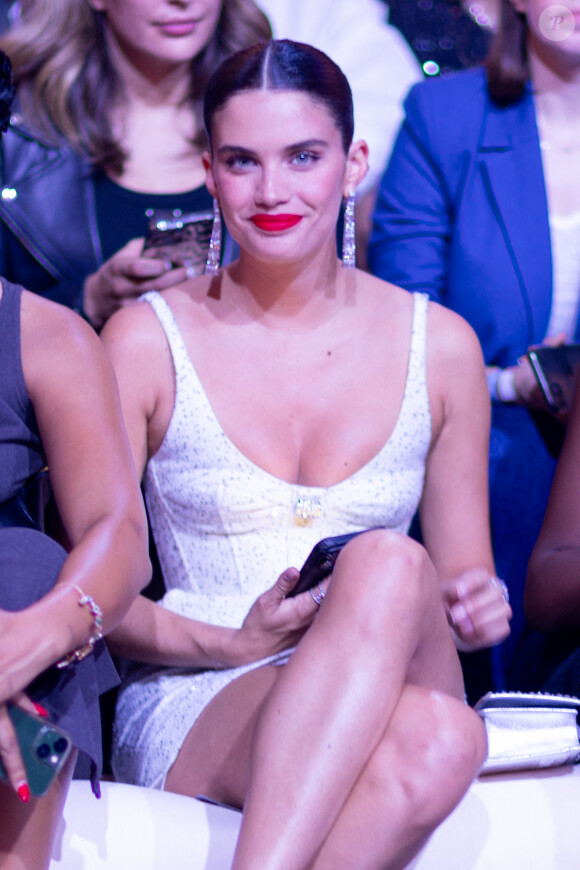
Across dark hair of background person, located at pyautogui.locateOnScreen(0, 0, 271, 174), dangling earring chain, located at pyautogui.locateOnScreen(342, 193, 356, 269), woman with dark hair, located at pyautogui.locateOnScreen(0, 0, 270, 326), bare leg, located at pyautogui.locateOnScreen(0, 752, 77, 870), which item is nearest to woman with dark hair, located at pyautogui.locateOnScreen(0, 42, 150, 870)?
bare leg, located at pyautogui.locateOnScreen(0, 752, 77, 870)

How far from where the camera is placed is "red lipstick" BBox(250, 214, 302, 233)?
70.1 inches

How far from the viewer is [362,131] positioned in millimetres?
2502

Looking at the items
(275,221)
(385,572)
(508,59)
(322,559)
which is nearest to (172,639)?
(322,559)

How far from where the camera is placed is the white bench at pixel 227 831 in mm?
1452

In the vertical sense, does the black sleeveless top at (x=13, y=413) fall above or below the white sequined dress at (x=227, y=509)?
above

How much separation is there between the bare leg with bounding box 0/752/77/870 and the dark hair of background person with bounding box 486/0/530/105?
5.79 feet

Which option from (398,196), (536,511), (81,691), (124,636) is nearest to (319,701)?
(81,691)

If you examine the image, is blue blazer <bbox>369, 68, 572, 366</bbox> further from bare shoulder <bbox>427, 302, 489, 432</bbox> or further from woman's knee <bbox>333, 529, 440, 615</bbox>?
woman's knee <bbox>333, 529, 440, 615</bbox>

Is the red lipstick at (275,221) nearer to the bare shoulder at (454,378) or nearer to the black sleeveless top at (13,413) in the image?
the bare shoulder at (454,378)

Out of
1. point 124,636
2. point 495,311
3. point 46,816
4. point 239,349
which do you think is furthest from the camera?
point 495,311

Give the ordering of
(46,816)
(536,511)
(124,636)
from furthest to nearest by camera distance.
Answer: (536,511)
(124,636)
(46,816)

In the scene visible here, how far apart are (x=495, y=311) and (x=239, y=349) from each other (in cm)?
69

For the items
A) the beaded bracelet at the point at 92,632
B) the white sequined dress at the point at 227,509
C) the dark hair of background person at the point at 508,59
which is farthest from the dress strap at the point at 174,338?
the dark hair of background person at the point at 508,59

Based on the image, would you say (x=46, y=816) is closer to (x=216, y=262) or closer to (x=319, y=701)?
(x=319, y=701)
